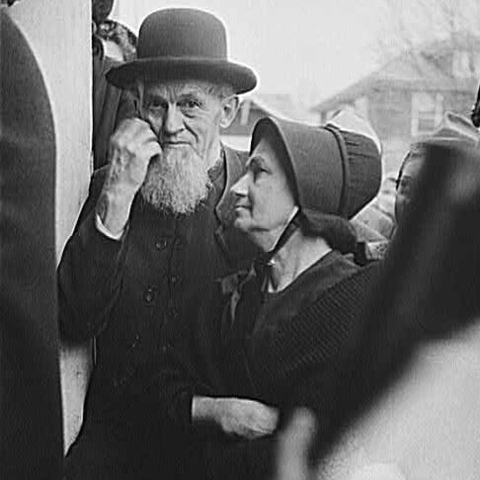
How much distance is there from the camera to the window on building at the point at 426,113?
1922 millimetres

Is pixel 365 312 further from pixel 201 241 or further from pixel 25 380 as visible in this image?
pixel 25 380

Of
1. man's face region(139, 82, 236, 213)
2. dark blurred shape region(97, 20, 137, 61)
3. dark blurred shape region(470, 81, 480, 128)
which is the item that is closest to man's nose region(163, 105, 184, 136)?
man's face region(139, 82, 236, 213)

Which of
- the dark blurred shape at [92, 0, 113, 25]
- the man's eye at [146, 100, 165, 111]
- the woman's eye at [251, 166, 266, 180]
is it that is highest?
the dark blurred shape at [92, 0, 113, 25]

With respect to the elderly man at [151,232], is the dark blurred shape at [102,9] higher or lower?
higher

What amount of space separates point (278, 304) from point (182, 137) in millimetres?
303

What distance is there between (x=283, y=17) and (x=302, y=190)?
0.92 ft

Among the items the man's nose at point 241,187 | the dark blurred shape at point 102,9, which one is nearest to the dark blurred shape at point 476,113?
the man's nose at point 241,187

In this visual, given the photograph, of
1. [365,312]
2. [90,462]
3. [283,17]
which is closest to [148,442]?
[90,462]

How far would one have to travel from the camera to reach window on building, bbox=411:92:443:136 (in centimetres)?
192

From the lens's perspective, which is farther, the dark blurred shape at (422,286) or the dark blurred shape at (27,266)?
the dark blurred shape at (27,266)

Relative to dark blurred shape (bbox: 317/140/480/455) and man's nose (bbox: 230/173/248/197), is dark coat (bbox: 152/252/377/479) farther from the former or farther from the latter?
man's nose (bbox: 230/173/248/197)

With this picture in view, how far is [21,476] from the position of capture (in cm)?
206

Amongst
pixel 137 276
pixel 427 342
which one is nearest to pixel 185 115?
pixel 137 276

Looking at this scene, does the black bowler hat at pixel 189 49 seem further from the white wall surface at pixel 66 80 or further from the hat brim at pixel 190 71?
the white wall surface at pixel 66 80
